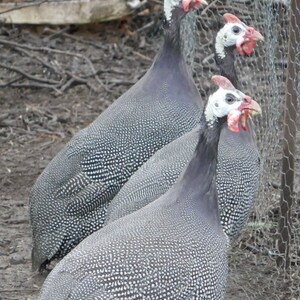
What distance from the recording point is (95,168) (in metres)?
4.93

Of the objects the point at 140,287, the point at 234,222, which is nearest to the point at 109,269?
the point at 140,287

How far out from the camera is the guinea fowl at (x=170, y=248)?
3676 millimetres

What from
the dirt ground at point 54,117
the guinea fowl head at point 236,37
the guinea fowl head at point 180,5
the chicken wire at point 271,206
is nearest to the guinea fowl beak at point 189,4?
the guinea fowl head at point 180,5

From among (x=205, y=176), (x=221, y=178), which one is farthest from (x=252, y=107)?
(x=221, y=178)

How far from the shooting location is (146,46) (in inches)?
316

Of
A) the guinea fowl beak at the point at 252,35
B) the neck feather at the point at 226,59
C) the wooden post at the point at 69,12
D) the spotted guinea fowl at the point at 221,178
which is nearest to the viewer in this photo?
the spotted guinea fowl at the point at 221,178

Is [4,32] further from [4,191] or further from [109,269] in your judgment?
[109,269]

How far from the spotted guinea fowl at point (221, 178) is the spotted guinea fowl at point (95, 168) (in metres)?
0.33

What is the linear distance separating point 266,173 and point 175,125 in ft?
1.76

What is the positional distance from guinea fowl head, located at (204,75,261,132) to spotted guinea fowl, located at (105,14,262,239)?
16.5 inches

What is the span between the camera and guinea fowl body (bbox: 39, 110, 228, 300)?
3670 mm

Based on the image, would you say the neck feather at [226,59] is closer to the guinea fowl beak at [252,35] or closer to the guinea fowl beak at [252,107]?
the guinea fowl beak at [252,35]

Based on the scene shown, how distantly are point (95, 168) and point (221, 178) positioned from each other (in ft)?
2.36

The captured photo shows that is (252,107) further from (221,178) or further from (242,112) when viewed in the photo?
(221,178)
